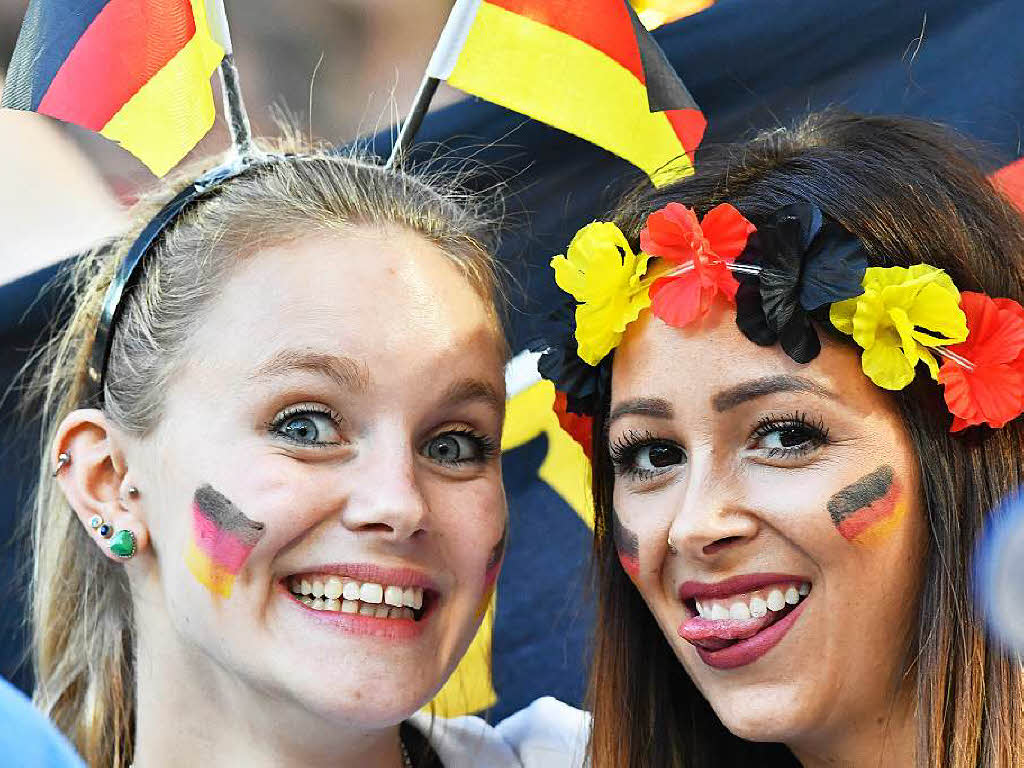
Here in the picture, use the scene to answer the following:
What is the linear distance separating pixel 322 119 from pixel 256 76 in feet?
1.00

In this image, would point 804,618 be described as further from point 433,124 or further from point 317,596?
point 433,124

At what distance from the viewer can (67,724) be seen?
10.8 ft

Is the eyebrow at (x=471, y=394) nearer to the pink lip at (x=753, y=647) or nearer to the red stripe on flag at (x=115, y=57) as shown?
the pink lip at (x=753, y=647)

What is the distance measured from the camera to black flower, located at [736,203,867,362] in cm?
252

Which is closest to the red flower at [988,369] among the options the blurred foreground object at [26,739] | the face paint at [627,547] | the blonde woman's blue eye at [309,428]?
the face paint at [627,547]

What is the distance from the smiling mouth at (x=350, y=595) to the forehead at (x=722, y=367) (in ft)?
2.00

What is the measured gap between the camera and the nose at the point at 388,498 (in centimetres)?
269

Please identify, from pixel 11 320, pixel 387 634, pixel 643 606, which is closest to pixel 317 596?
pixel 387 634

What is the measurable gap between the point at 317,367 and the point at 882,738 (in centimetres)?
129

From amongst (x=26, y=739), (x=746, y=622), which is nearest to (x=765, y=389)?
(x=746, y=622)

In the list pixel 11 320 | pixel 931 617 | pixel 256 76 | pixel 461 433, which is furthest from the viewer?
pixel 256 76

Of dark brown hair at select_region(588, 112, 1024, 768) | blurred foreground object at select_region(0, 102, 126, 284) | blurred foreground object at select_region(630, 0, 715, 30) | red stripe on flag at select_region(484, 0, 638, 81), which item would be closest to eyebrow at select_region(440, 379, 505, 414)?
dark brown hair at select_region(588, 112, 1024, 768)

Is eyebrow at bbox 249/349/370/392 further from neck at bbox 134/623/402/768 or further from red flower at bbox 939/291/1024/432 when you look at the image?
red flower at bbox 939/291/1024/432

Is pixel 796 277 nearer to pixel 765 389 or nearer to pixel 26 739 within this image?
pixel 765 389
